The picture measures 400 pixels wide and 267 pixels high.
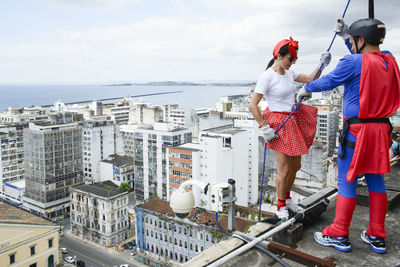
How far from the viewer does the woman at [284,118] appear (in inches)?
190

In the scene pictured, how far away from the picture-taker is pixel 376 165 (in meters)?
3.98

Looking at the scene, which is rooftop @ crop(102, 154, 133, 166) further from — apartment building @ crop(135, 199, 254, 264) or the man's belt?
the man's belt

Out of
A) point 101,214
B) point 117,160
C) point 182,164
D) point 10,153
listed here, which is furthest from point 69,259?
point 10,153

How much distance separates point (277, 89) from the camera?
5035 mm

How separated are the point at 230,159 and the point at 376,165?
30.7 m

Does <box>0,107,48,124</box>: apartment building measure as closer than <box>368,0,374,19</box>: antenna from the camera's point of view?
No

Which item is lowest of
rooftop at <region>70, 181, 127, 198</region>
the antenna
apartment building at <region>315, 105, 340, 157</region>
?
rooftop at <region>70, 181, 127, 198</region>

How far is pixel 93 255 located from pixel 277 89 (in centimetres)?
3114

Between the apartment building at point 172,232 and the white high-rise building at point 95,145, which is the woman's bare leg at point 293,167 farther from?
the white high-rise building at point 95,145

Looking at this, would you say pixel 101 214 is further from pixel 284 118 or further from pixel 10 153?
pixel 284 118

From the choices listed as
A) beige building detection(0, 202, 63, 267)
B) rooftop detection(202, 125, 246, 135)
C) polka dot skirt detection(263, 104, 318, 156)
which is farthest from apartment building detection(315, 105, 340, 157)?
polka dot skirt detection(263, 104, 318, 156)

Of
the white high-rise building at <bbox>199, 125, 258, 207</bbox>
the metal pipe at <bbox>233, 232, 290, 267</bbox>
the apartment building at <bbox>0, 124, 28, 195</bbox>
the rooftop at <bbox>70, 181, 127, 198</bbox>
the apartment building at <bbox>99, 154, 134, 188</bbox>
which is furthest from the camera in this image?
the apartment building at <bbox>0, 124, 28, 195</bbox>

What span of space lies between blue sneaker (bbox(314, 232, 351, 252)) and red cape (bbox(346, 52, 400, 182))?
0.68 metres

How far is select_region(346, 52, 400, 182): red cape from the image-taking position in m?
3.91
